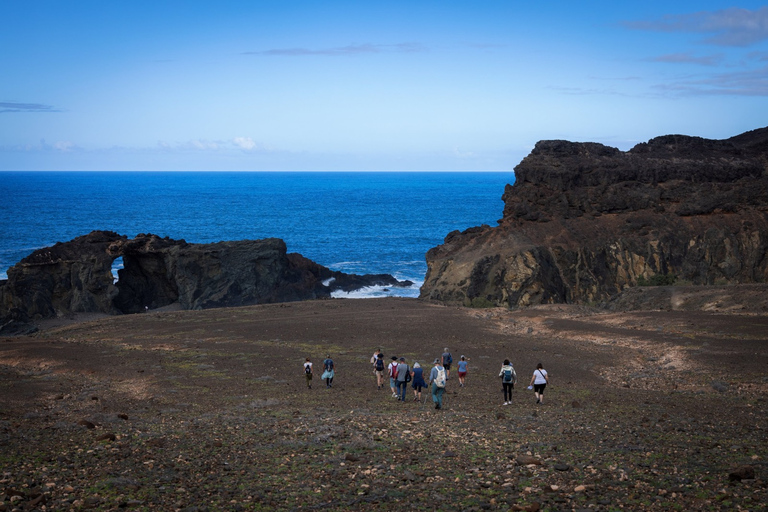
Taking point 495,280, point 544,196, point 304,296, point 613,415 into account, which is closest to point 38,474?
point 613,415

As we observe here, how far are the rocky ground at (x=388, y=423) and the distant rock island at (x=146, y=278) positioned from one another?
1586 cm

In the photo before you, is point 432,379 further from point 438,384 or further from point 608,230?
point 608,230

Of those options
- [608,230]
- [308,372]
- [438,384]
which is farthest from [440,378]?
[608,230]

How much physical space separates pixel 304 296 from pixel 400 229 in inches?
2909

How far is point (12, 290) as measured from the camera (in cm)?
4694

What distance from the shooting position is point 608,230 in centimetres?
5512

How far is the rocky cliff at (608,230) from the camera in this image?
49.5 m

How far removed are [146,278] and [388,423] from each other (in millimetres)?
43836

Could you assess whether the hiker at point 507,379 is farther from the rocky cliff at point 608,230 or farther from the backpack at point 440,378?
the rocky cliff at point 608,230

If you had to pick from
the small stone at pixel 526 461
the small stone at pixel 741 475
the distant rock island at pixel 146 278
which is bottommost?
the distant rock island at pixel 146 278

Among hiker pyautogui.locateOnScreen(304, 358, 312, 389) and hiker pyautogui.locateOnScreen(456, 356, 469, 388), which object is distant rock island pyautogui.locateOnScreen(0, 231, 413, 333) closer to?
hiker pyautogui.locateOnScreen(304, 358, 312, 389)

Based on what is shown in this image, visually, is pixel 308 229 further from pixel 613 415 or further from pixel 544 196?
pixel 613 415

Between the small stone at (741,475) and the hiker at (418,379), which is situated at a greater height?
the small stone at (741,475)

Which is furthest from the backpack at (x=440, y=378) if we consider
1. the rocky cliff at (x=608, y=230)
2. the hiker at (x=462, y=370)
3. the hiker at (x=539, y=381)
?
the rocky cliff at (x=608, y=230)
